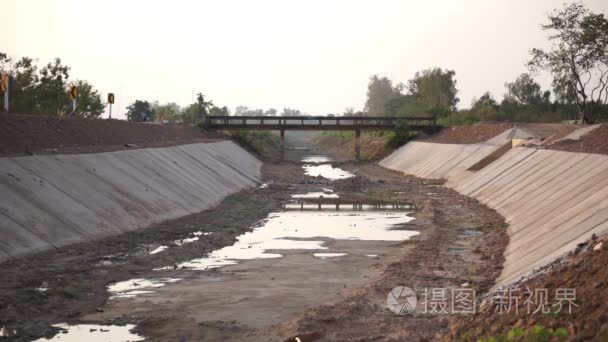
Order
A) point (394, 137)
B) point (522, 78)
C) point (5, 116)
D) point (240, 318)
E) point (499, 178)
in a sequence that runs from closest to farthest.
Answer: point (240, 318)
point (5, 116)
point (499, 178)
point (394, 137)
point (522, 78)

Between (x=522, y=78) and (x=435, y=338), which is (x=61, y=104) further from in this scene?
(x=522, y=78)

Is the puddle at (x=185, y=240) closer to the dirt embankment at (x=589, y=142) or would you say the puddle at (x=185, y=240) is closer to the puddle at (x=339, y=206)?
the puddle at (x=339, y=206)

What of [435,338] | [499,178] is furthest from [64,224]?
[499,178]

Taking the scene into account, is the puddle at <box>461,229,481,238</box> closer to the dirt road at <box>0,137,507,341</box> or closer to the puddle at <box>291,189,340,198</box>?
the dirt road at <box>0,137,507,341</box>

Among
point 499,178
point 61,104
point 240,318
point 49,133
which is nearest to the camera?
point 240,318

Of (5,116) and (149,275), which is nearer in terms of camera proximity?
(149,275)

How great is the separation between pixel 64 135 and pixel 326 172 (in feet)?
103

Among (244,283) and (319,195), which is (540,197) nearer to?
(244,283)

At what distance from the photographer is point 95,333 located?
11766mm

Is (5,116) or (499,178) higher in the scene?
(5,116)

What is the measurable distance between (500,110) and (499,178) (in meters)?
58.5

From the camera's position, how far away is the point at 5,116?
2897cm

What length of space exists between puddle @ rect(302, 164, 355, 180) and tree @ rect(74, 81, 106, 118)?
19.7 m

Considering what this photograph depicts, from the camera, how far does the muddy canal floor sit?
1197 centimetres
